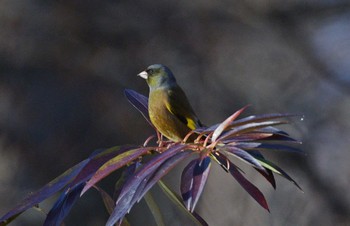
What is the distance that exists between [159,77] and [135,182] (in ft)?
1.76

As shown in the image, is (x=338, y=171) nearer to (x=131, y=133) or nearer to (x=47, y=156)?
(x=131, y=133)

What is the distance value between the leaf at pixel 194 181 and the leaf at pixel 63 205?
123 mm

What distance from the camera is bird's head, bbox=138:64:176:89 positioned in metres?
1.13

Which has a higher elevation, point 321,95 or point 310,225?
point 321,95

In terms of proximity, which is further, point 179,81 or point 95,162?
point 179,81

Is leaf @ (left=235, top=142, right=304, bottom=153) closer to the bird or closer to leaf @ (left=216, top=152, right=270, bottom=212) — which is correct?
leaf @ (left=216, top=152, right=270, bottom=212)

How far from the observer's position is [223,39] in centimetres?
341

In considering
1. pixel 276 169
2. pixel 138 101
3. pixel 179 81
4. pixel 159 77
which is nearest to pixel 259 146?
pixel 276 169

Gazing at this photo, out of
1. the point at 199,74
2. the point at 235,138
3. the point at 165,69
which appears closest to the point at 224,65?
the point at 199,74

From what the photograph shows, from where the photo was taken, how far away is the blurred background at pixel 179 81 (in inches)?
121

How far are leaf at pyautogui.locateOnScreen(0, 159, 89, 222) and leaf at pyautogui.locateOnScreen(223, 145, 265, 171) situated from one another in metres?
0.15

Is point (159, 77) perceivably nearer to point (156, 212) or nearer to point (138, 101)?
point (138, 101)

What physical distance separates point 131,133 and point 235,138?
2.45 meters

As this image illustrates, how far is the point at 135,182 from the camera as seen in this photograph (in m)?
0.62
